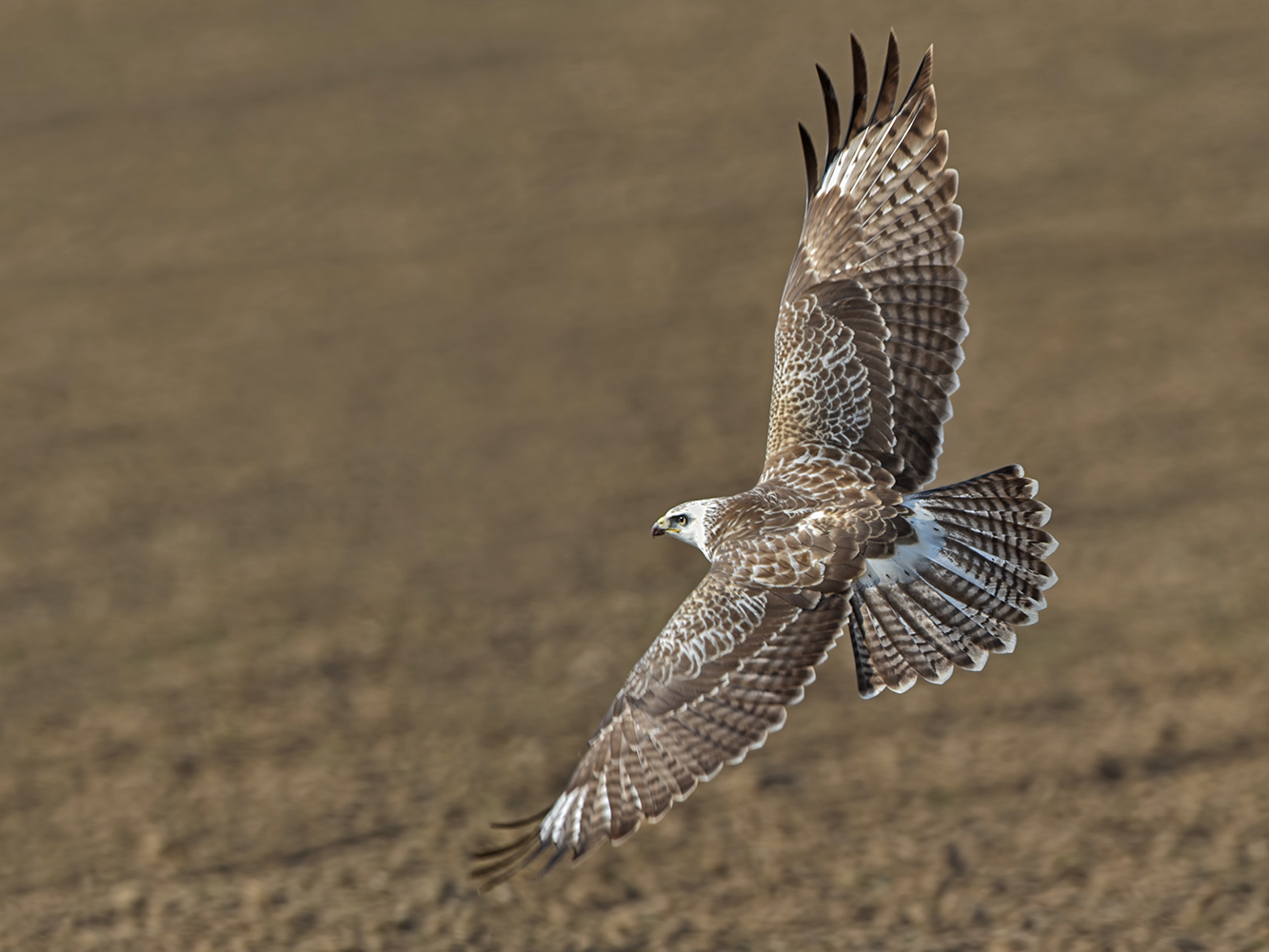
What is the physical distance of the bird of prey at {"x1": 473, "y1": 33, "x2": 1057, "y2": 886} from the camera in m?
6.04

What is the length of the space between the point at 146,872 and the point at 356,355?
917 centimetres

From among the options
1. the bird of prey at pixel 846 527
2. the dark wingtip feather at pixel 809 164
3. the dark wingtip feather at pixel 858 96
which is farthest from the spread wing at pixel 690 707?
the dark wingtip feather at pixel 858 96

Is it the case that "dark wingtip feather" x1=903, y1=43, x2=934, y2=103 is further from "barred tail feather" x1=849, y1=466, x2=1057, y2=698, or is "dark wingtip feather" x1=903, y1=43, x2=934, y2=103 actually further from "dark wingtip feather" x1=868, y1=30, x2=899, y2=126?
Result: "barred tail feather" x1=849, y1=466, x2=1057, y2=698

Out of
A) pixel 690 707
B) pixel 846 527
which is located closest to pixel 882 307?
pixel 846 527

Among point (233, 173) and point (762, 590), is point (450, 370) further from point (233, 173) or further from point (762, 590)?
point (762, 590)

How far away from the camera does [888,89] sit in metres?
6.99

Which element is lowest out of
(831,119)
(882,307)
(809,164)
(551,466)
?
(882,307)

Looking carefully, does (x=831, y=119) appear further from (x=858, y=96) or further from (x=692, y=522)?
(x=692, y=522)

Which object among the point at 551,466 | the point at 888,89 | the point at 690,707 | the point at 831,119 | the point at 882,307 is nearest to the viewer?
the point at 690,707

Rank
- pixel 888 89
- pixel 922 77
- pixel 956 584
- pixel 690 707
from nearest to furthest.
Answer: pixel 690 707, pixel 956 584, pixel 922 77, pixel 888 89

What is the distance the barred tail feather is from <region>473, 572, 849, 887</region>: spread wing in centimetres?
56

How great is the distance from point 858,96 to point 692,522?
2221 mm

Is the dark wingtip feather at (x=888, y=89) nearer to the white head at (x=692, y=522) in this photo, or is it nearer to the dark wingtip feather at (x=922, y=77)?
the dark wingtip feather at (x=922, y=77)

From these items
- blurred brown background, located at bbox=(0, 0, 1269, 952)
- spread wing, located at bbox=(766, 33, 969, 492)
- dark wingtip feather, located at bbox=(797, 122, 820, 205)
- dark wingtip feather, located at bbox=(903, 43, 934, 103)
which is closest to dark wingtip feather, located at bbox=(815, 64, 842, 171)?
spread wing, located at bbox=(766, 33, 969, 492)
